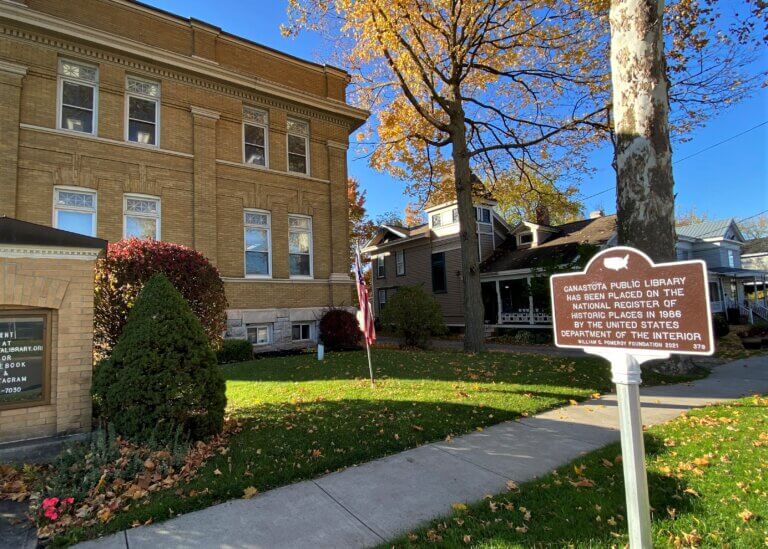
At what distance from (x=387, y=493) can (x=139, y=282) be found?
546cm

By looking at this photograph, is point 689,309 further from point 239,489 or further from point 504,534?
point 239,489

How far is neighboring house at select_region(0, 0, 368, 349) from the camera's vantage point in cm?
1169

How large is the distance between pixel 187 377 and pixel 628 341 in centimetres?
445

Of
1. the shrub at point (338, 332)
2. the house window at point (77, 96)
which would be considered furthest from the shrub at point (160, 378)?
the house window at point (77, 96)

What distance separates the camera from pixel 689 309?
230cm

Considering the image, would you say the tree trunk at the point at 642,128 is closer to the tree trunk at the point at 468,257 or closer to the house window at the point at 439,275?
the tree trunk at the point at 468,257

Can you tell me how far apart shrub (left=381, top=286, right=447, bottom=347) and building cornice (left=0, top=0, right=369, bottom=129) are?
7.82 meters

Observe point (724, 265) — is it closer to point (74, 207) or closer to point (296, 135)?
point (296, 135)

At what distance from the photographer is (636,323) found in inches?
99.0

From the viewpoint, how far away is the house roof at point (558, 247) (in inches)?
811

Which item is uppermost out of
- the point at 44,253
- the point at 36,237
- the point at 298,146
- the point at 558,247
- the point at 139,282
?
the point at 298,146

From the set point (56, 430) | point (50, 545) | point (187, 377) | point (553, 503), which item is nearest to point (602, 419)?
point (553, 503)

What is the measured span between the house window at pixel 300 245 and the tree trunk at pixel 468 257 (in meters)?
5.93

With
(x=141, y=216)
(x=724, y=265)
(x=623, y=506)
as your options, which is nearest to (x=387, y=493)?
A: (x=623, y=506)
